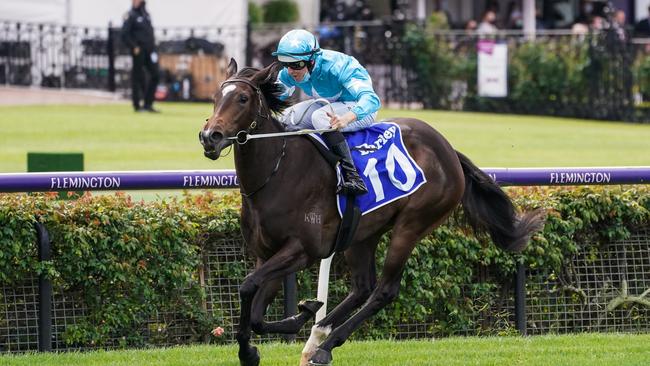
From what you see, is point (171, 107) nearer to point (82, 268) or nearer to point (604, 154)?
point (604, 154)

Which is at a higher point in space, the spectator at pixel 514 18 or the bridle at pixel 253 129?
the spectator at pixel 514 18

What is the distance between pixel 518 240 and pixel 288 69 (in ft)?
5.98

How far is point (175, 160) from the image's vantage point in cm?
1468

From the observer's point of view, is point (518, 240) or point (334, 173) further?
point (518, 240)

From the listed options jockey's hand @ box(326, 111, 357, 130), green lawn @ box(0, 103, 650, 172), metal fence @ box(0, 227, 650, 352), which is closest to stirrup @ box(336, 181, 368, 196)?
jockey's hand @ box(326, 111, 357, 130)

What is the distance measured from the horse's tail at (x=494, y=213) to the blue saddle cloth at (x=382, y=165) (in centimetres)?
63

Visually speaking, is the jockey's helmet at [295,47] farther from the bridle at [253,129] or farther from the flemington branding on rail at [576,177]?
the flemington branding on rail at [576,177]

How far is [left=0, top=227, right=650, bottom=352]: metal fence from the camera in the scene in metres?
7.62

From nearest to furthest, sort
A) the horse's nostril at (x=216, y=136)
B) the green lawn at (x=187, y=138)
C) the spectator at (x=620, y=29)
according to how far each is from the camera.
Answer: the horse's nostril at (x=216, y=136) < the green lawn at (x=187, y=138) < the spectator at (x=620, y=29)

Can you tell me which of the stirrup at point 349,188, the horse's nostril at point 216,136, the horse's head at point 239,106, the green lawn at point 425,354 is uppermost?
the horse's head at point 239,106

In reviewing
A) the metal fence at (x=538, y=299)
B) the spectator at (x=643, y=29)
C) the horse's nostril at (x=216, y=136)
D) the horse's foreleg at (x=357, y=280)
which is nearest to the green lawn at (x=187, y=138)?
the spectator at (x=643, y=29)

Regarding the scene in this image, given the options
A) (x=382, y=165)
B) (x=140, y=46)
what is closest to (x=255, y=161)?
(x=382, y=165)

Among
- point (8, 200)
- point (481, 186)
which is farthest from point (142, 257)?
point (481, 186)

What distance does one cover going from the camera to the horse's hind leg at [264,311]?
20.8ft
